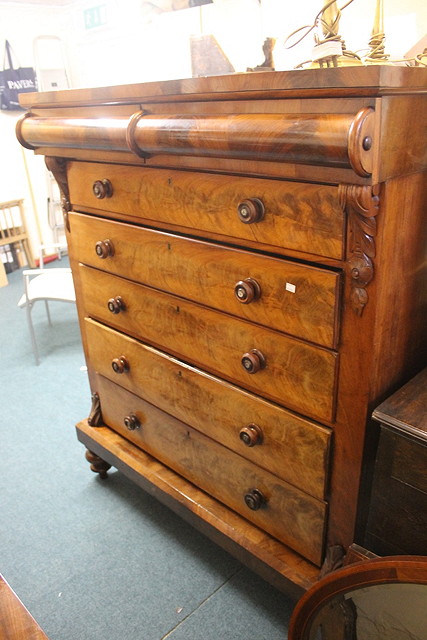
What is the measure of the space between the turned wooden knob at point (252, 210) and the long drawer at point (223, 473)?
2.00 feet

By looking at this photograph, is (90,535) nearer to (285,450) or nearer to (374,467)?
(285,450)

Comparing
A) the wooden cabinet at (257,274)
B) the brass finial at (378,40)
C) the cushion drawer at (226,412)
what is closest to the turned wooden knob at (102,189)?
the wooden cabinet at (257,274)

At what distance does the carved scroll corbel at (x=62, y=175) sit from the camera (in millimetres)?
A: 1441

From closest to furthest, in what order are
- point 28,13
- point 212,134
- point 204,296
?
point 212,134
point 204,296
point 28,13

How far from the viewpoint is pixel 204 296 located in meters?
1.16

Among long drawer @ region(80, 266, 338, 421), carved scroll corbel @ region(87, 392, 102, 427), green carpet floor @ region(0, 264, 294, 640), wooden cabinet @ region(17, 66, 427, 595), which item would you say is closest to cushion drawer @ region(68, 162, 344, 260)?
wooden cabinet @ region(17, 66, 427, 595)

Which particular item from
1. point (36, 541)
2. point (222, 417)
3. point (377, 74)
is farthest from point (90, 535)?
point (377, 74)

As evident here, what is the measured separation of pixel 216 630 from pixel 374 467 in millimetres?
710

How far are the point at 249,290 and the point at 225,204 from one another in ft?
0.61

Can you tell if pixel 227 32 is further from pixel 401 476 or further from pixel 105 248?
pixel 401 476

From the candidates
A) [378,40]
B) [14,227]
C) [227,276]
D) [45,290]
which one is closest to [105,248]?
[227,276]

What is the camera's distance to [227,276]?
1085 millimetres

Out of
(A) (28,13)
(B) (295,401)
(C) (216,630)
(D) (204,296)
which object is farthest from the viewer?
(A) (28,13)

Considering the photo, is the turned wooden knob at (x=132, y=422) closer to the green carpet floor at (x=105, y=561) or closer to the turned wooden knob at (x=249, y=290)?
the green carpet floor at (x=105, y=561)
